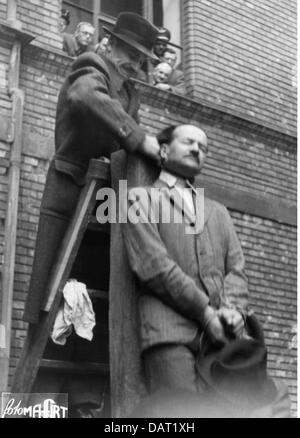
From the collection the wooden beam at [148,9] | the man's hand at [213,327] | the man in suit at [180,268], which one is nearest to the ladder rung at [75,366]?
the man in suit at [180,268]

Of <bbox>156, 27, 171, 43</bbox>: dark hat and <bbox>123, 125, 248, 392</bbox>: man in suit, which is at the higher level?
<bbox>156, 27, 171, 43</bbox>: dark hat

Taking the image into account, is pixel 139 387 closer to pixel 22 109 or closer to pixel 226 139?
pixel 22 109

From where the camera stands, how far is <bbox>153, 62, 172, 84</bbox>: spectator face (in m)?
7.31

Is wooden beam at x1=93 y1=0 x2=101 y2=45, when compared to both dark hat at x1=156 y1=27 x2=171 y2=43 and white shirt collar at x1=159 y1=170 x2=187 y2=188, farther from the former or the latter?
white shirt collar at x1=159 y1=170 x2=187 y2=188

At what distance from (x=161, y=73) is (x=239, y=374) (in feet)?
15.5

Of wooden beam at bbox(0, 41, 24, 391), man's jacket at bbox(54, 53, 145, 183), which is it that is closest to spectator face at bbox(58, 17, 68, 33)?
wooden beam at bbox(0, 41, 24, 391)

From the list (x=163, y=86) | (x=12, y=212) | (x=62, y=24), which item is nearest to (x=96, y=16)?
(x=62, y=24)

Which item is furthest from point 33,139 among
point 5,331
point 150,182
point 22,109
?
point 150,182

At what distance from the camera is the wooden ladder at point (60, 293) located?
11.6 ft

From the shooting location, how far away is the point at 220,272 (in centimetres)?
338

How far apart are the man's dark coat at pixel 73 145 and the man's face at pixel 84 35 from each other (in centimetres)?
308

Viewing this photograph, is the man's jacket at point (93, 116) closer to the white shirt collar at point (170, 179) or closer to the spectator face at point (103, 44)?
the white shirt collar at point (170, 179)
